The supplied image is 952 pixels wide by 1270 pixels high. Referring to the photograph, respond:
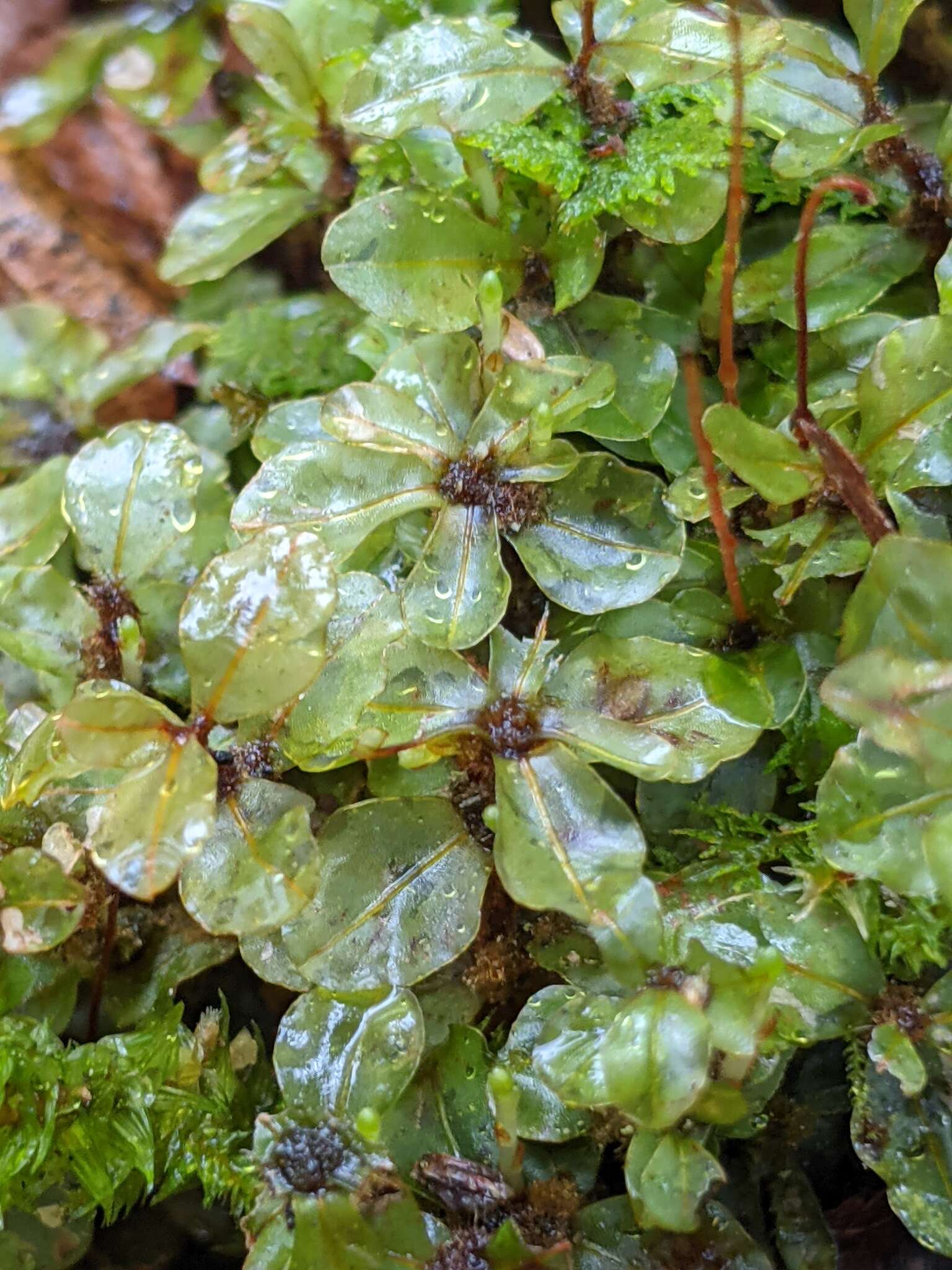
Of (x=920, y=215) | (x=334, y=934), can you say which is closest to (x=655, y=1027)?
(x=334, y=934)

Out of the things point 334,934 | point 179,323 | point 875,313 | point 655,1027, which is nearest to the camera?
point 655,1027

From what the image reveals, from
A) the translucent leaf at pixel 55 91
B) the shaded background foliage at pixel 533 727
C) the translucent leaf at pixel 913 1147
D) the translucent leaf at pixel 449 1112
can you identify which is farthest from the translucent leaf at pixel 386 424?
the translucent leaf at pixel 55 91

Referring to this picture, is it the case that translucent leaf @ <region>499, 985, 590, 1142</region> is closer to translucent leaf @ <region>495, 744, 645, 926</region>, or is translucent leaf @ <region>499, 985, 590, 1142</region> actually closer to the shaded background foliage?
the shaded background foliage

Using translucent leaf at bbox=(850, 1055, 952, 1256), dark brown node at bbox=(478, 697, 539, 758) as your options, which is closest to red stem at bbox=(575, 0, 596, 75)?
dark brown node at bbox=(478, 697, 539, 758)

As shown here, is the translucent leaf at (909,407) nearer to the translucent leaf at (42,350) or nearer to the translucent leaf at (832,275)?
the translucent leaf at (832,275)

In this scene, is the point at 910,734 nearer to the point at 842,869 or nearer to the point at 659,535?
the point at 842,869
